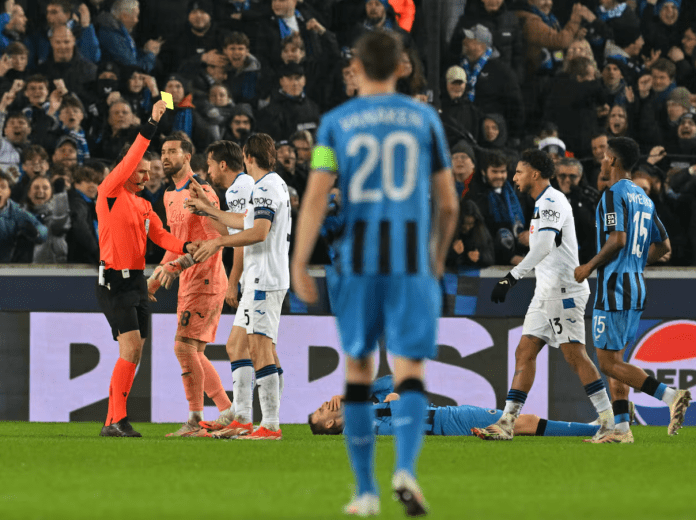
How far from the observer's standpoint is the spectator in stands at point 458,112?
1041 cm

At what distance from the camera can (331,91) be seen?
11.2 m

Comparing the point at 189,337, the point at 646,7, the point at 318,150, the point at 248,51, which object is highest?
the point at 646,7

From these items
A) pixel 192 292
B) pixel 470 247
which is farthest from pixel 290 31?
pixel 192 292

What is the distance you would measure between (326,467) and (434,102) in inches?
225

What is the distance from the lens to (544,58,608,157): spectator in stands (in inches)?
434

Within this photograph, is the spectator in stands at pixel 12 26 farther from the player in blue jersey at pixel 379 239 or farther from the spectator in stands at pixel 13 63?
the player in blue jersey at pixel 379 239

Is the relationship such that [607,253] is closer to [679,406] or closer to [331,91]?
[679,406]

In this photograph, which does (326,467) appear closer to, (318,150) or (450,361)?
(318,150)

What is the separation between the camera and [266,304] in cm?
701

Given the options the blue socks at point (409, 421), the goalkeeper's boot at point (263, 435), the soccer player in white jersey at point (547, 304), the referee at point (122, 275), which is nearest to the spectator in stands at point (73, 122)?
the referee at point (122, 275)

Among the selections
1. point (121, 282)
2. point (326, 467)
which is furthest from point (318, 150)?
point (121, 282)

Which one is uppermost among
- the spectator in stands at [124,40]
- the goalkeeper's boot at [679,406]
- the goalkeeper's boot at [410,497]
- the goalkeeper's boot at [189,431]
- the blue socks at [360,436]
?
the spectator in stands at [124,40]

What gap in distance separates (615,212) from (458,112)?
387cm

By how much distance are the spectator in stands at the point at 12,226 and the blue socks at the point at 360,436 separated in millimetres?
6520
